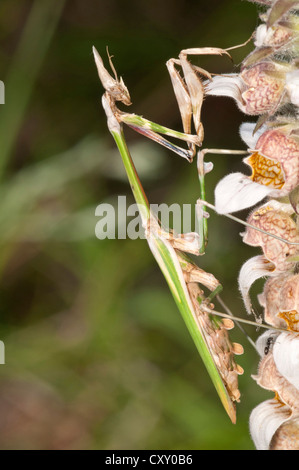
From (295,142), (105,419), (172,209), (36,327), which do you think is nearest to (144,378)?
(105,419)

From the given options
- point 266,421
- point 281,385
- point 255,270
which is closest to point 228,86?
point 255,270

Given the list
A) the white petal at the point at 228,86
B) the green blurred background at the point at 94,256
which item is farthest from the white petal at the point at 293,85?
the green blurred background at the point at 94,256

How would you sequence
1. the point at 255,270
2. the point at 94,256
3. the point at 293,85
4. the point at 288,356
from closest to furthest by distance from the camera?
the point at 293,85 < the point at 288,356 < the point at 255,270 < the point at 94,256

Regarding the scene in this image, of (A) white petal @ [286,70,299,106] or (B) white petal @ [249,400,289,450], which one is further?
(B) white petal @ [249,400,289,450]

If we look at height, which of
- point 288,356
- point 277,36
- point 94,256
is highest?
point 277,36

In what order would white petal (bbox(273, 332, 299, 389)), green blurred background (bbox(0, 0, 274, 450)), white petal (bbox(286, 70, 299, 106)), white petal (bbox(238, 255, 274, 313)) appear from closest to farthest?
1. white petal (bbox(286, 70, 299, 106))
2. white petal (bbox(273, 332, 299, 389))
3. white petal (bbox(238, 255, 274, 313))
4. green blurred background (bbox(0, 0, 274, 450))

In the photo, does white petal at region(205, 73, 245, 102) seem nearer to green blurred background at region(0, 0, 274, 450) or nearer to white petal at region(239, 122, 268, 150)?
white petal at region(239, 122, 268, 150)

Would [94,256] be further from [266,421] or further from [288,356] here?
[288,356]

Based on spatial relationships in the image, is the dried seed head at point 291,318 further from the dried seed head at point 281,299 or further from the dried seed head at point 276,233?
the dried seed head at point 276,233

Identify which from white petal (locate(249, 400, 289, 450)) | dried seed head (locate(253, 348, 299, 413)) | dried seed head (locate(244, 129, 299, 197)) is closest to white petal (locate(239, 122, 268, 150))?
dried seed head (locate(244, 129, 299, 197))
